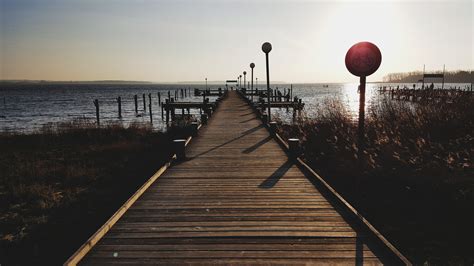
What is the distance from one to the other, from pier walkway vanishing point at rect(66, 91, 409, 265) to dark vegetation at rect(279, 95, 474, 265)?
3.63 feet

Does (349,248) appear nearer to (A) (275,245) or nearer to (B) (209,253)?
(A) (275,245)

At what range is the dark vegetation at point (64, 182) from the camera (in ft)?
21.1

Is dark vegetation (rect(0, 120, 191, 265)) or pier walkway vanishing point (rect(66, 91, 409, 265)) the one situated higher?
pier walkway vanishing point (rect(66, 91, 409, 265))

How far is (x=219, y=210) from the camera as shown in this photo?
484 cm

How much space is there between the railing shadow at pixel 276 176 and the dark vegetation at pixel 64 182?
3.87 metres

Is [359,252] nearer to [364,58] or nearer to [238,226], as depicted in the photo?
[238,226]

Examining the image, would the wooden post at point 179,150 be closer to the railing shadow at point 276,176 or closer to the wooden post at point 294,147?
the railing shadow at point 276,176

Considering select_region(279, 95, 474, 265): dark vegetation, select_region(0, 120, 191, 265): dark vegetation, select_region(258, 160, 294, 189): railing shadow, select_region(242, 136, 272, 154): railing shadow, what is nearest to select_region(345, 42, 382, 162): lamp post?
select_region(279, 95, 474, 265): dark vegetation

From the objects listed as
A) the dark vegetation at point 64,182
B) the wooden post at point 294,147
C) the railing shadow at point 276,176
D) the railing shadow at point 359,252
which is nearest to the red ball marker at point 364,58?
the railing shadow at point 359,252

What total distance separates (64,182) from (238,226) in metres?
8.07

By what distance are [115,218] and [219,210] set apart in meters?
1.46

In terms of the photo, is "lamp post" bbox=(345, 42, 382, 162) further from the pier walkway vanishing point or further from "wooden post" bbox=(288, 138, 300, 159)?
"wooden post" bbox=(288, 138, 300, 159)

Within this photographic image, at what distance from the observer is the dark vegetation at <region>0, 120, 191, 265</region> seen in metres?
6.44

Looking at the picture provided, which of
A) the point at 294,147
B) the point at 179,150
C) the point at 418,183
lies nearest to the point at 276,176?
the point at 294,147
